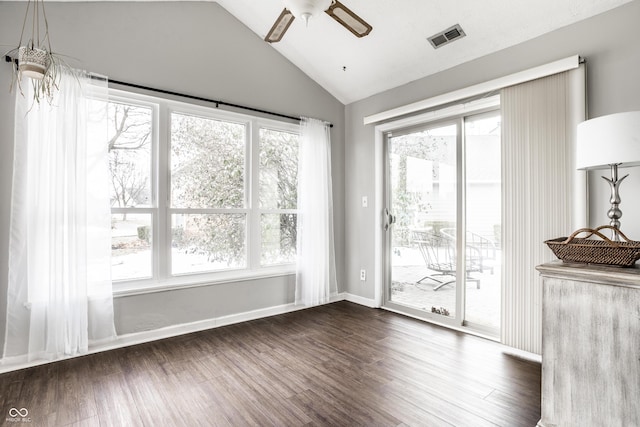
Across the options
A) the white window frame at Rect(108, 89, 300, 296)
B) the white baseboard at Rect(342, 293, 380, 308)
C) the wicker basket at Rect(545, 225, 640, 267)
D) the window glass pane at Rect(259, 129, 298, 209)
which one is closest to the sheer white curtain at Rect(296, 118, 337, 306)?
the window glass pane at Rect(259, 129, 298, 209)

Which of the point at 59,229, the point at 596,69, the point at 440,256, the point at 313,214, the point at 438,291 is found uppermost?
the point at 596,69

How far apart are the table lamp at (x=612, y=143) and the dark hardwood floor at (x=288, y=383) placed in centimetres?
123

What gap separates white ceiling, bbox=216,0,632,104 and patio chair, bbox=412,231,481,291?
1712mm

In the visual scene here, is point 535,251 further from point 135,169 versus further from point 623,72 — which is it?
point 135,169

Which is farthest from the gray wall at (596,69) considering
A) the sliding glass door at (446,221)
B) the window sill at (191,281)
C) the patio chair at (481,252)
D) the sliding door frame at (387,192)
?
the window sill at (191,281)

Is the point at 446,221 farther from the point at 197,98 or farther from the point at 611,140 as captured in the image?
the point at 197,98

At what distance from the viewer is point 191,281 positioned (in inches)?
Result: 123

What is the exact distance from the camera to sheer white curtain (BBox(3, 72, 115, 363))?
91.4 inches

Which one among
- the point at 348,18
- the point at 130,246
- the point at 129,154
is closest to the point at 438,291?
the point at 348,18

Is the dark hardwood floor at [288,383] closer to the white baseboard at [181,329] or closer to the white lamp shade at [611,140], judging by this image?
the white baseboard at [181,329]

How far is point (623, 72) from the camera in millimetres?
2146

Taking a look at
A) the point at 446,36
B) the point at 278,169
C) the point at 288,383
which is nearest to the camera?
the point at 288,383

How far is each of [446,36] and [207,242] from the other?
2.98m

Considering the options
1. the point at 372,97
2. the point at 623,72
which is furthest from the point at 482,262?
the point at 372,97
